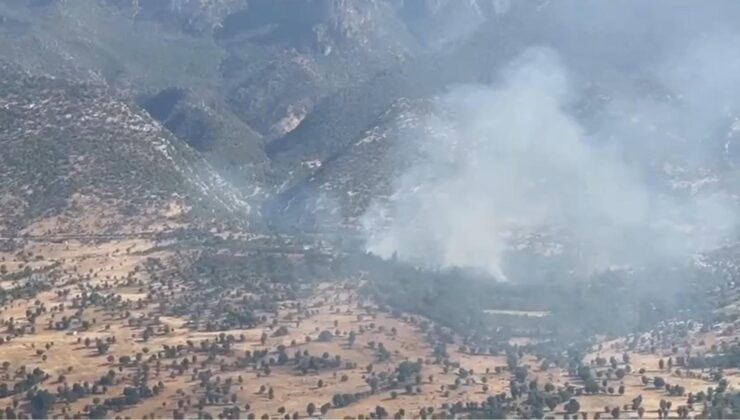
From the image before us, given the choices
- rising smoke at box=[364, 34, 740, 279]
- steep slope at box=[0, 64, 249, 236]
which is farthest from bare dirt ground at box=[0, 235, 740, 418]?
rising smoke at box=[364, 34, 740, 279]

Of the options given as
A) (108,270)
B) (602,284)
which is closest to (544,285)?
(602,284)

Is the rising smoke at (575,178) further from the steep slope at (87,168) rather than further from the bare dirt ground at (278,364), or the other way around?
the bare dirt ground at (278,364)

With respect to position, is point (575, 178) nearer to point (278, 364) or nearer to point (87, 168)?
point (87, 168)

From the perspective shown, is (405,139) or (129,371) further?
(405,139)

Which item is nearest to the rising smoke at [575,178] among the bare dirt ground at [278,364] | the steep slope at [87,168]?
the steep slope at [87,168]

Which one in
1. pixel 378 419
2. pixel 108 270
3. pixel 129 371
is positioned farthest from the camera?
pixel 108 270

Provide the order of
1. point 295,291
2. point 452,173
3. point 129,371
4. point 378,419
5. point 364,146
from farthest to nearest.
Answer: point 364,146 → point 452,173 → point 295,291 → point 129,371 → point 378,419

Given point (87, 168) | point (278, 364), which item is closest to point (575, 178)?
point (87, 168)

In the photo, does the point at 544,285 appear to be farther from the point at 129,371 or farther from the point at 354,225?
the point at 129,371
